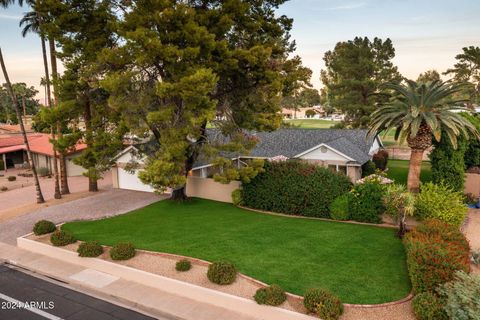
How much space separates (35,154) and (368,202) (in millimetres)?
38505

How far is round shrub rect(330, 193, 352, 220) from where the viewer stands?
18.9m

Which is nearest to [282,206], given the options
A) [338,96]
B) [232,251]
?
[232,251]

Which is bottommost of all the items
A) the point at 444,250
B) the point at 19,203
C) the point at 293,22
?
the point at 19,203

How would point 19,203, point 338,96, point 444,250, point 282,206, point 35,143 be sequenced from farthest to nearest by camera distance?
point 338,96 → point 35,143 → point 19,203 → point 282,206 → point 444,250

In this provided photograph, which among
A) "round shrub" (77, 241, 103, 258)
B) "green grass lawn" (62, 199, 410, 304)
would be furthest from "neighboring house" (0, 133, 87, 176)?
"round shrub" (77, 241, 103, 258)

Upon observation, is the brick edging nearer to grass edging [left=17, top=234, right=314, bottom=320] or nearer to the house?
grass edging [left=17, top=234, right=314, bottom=320]

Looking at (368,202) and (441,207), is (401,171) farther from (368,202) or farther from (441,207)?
(441,207)

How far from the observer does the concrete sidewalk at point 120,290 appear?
11211 millimetres

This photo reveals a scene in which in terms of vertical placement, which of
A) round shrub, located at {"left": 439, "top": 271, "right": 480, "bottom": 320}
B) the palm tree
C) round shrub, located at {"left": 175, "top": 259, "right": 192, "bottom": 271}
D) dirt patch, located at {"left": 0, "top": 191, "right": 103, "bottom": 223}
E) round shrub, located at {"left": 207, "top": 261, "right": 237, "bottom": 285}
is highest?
the palm tree

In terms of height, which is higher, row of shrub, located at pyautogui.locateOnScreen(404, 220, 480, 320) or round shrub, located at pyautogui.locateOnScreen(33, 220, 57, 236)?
row of shrub, located at pyautogui.locateOnScreen(404, 220, 480, 320)

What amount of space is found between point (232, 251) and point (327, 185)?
731cm

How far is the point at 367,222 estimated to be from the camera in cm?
1861

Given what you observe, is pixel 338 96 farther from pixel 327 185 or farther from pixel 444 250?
pixel 444 250

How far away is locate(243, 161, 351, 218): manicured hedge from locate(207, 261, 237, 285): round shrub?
861cm
